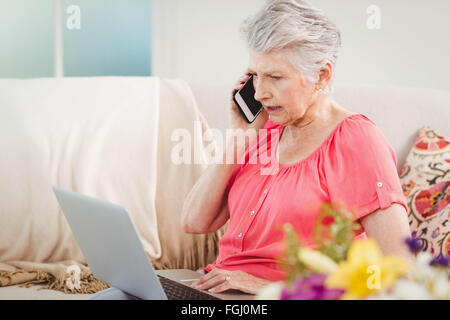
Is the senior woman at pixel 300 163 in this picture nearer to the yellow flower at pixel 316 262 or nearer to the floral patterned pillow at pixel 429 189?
the floral patterned pillow at pixel 429 189

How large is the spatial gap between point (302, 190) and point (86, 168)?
0.86 meters

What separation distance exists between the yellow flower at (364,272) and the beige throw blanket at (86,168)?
1.42 metres

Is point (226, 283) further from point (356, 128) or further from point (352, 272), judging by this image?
point (352, 272)

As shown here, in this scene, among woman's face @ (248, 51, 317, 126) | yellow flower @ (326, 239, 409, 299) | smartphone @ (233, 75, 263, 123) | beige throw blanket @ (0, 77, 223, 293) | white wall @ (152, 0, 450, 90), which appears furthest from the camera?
white wall @ (152, 0, 450, 90)

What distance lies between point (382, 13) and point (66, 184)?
1.63 metres

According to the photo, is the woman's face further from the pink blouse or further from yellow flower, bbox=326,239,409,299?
yellow flower, bbox=326,239,409,299

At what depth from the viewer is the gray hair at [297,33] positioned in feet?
4.41

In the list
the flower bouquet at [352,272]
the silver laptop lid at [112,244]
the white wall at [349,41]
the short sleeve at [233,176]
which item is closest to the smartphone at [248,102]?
the short sleeve at [233,176]

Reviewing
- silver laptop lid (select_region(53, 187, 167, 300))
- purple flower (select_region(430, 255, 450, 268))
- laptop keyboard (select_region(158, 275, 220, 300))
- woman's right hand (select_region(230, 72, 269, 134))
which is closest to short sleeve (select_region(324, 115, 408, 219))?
woman's right hand (select_region(230, 72, 269, 134))

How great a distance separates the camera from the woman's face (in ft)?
4.52

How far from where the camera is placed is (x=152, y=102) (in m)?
2.06

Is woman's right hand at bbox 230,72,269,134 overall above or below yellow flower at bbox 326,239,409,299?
above

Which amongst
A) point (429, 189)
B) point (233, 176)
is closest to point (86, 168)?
point (233, 176)
